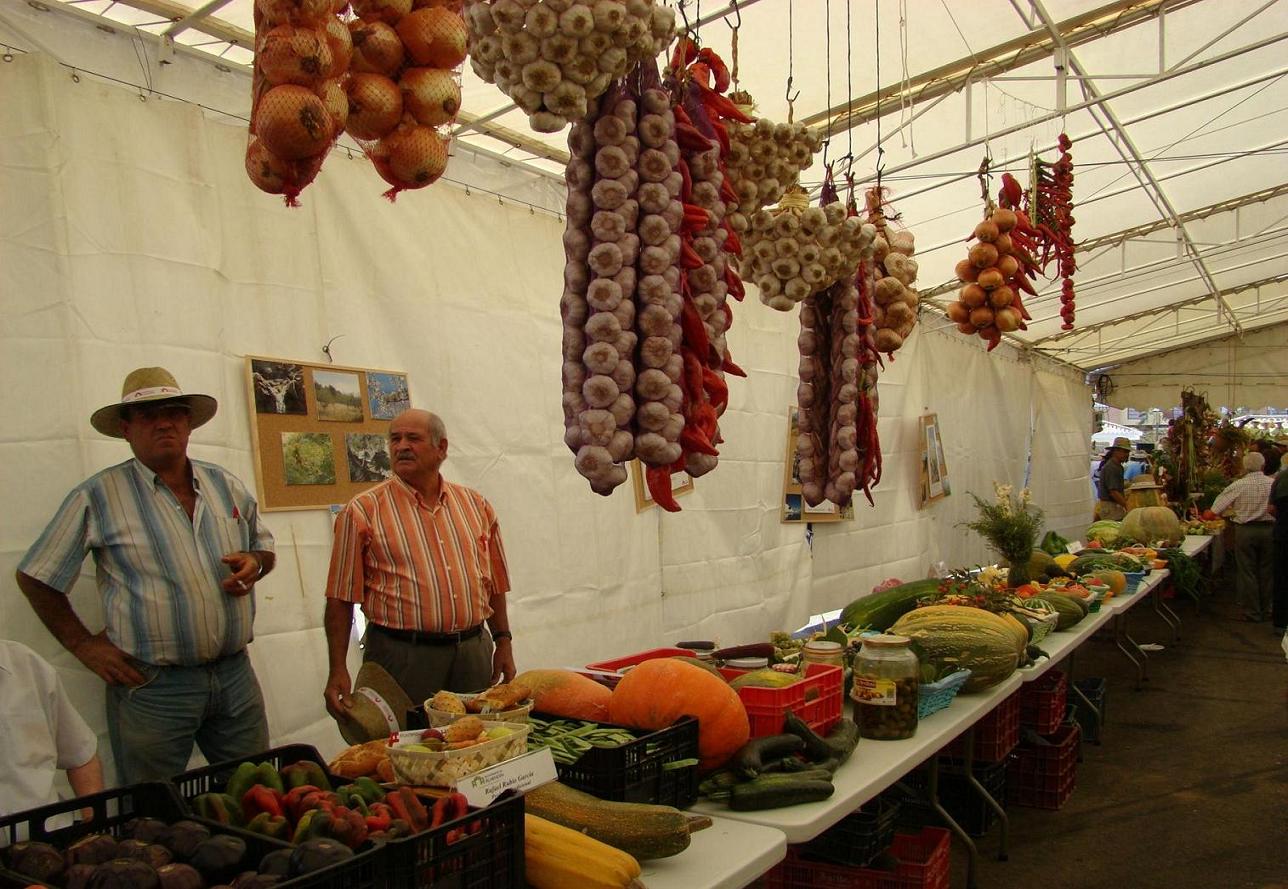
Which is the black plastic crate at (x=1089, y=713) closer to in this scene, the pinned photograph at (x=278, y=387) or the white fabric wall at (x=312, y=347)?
the white fabric wall at (x=312, y=347)

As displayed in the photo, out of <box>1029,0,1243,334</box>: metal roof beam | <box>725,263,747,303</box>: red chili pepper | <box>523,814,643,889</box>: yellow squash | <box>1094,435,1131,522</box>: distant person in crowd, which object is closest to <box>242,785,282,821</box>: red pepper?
<box>523,814,643,889</box>: yellow squash

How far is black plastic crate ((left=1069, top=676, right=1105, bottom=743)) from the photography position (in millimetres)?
6082

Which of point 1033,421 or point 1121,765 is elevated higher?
point 1033,421

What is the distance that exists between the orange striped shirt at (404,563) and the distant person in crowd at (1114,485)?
34.4 feet

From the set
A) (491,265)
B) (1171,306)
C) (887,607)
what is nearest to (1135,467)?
(1171,306)

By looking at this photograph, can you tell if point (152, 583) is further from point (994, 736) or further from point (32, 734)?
point (994, 736)

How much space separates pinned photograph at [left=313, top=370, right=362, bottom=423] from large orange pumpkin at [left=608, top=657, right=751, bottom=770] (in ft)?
5.92

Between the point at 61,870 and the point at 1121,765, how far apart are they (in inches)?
222

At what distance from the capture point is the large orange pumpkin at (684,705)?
2.23 metres

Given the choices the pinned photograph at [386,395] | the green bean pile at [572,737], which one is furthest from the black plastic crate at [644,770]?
the pinned photograph at [386,395]

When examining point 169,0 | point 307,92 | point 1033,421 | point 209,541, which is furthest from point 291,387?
point 1033,421

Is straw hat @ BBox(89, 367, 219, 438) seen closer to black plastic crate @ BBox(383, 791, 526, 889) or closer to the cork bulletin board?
the cork bulletin board

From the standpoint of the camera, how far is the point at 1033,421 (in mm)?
12617

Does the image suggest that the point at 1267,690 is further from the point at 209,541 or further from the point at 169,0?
the point at 169,0
